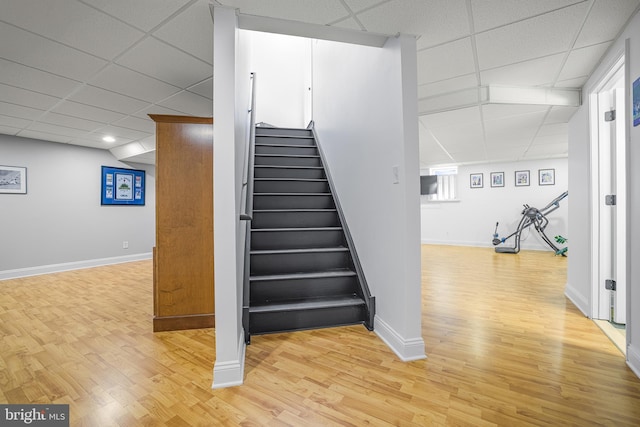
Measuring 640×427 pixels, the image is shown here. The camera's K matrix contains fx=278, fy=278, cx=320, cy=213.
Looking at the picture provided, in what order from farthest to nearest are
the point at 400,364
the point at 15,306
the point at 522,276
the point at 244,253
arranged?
1. the point at 522,276
2. the point at 15,306
3. the point at 244,253
4. the point at 400,364

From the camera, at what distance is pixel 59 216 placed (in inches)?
195

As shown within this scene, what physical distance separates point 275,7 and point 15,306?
410cm

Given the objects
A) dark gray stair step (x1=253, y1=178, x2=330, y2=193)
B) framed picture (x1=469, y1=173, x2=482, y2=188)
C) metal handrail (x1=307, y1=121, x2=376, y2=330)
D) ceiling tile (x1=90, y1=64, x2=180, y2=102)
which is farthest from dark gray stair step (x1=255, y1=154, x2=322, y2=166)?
framed picture (x1=469, y1=173, x2=482, y2=188)

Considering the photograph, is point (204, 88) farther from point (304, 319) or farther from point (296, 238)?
point (304, 319)

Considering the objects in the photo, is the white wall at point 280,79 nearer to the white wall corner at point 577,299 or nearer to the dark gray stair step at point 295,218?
the dark gray stair step at point 295,218

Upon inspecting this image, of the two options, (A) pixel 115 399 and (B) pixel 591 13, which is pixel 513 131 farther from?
(A) pixel 115 399

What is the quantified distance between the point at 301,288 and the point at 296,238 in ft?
1.85

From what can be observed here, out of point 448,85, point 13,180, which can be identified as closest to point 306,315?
point 448,85

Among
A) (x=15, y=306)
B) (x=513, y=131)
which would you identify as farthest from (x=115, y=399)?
(x=513, y=131)

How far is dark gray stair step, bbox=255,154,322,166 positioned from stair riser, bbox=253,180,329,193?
520mm

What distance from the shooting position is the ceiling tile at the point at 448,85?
2.69 meters

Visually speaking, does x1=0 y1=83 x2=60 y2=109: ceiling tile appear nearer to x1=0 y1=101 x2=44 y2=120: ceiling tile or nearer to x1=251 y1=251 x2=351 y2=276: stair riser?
x1=0 y1=101 x2=44 y2=120: ceiling tile

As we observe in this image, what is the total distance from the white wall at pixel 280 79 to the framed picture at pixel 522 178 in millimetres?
5665

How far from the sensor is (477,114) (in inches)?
137
